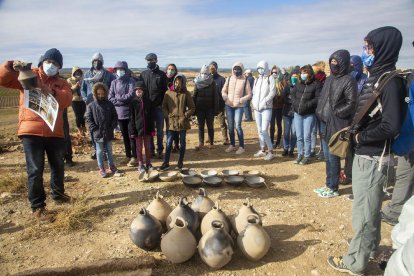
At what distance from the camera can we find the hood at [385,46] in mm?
2475

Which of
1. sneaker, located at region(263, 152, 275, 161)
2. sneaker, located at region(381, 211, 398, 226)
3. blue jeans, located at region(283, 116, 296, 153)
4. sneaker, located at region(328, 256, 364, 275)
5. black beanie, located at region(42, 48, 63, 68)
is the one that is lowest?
sneaker, located at region(328, 256, 364, 275)

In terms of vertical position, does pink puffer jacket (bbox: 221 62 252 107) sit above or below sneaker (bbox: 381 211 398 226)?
above

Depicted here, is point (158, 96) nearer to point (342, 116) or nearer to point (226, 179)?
point (226, 179)

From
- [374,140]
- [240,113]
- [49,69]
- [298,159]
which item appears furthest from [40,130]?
[298,159]

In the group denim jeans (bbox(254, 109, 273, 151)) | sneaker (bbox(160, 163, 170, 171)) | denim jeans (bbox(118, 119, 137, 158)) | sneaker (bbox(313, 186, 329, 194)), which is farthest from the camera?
denim jeans (bbox(254, 109, 273, 151))

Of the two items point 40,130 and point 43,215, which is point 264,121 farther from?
point 43,215

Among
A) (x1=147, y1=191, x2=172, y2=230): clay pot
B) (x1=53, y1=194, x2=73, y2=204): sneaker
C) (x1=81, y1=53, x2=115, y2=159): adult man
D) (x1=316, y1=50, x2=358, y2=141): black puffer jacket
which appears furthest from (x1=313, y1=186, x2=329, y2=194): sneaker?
(x1=81, y1=53, x2=115, y2=159): adult man

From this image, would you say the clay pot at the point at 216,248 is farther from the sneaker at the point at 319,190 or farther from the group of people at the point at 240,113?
the sneaker at the point at 319,190

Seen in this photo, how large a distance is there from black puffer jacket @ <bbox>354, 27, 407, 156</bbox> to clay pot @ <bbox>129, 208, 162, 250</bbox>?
2.26m

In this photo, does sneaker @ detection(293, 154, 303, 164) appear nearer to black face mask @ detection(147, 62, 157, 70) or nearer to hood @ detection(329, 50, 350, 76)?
hood @ detection(329, 50, 350, 76)

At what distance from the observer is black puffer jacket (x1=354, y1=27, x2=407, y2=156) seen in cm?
238

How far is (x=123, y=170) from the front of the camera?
6.19 m

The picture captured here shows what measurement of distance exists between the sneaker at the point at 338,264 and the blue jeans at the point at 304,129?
10.3 ft

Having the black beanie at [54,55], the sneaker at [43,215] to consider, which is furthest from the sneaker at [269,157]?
the black beanie at [54,55]
